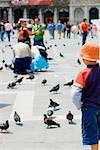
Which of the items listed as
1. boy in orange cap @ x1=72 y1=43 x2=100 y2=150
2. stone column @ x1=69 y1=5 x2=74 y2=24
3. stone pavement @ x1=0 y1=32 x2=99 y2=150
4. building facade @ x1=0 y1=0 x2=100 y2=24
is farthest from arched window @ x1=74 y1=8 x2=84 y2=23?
boy in orange cap @ x1=72 y1=43 x2=100 y2=150

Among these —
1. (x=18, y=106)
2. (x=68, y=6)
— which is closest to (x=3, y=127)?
(x=18, y=106)

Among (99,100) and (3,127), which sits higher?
(99,100)

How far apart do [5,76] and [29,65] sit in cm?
88

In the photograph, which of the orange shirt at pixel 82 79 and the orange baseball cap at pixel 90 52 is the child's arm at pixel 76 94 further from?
the orange baseball cap at pixel 90 52

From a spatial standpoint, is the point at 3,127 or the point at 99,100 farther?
the point at 3,127

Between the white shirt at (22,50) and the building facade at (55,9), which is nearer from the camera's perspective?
the white shirt at (22,50)

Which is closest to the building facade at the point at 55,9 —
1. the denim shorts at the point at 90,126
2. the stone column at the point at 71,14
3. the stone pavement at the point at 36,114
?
the stone column at the point at 71,14

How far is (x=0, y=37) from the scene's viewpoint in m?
37.6

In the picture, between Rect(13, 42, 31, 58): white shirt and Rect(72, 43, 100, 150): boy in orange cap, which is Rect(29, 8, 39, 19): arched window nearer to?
Rect(13, 42, 31, 58): white shirt

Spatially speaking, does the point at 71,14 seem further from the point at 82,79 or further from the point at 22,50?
the point at 82,79

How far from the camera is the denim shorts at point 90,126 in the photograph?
653 cm

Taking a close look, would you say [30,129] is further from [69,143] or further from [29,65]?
[29,65]

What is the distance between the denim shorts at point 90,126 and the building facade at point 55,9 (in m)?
86.2

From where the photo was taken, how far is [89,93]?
6.51 meters
